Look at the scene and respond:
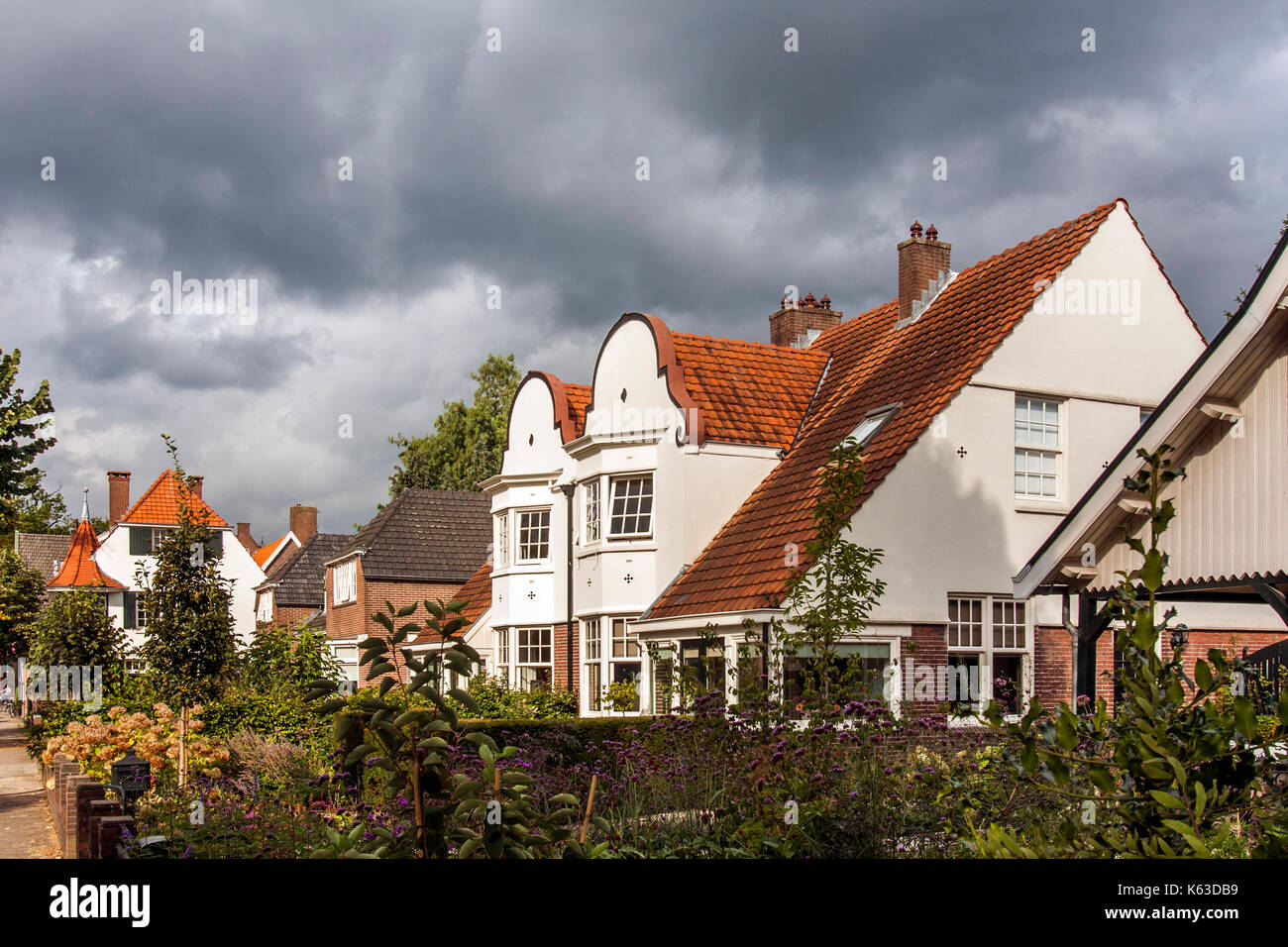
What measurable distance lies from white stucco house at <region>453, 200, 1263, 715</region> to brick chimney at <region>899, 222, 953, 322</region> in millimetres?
47

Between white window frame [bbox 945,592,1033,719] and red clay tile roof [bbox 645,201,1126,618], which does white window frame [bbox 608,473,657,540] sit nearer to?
red clay tile roof [bbox 645,201,1126,618]

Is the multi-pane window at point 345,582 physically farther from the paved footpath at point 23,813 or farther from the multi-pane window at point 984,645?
the multi-pane window at point 984,645

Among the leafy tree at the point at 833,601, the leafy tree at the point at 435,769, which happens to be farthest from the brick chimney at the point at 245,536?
the leafy tree at the point at 435,769

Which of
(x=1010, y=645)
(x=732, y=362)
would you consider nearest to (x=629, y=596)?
(x=732, y=362)

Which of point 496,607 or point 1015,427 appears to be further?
point 496,607

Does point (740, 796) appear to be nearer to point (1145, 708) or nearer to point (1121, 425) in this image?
point (1145, 708)

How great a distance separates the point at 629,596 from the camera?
22359 millimetres

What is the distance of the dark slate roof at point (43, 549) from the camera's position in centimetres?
7088

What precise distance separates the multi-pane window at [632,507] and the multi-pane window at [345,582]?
19.1m

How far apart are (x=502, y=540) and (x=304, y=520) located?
4756 centimetres

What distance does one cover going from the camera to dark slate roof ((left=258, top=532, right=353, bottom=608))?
53.7m

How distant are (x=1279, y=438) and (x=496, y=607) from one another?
20411 mm

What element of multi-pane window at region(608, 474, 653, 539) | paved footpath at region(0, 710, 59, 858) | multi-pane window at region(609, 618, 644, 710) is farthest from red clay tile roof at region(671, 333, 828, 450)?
paved footpath at region(0, 710, 59, 858)
